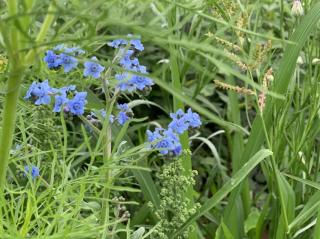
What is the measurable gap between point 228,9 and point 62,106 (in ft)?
1.74

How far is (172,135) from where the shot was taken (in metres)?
1.76

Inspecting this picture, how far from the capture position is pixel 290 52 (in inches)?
80.7

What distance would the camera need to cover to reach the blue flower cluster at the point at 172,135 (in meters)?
1.73

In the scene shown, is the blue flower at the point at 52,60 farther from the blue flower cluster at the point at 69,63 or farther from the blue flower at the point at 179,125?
the blue flower at the point at 179,125

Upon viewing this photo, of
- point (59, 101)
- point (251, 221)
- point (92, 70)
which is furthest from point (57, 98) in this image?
point (251, 221)

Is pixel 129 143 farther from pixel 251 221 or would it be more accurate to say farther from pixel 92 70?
pixel 92 70

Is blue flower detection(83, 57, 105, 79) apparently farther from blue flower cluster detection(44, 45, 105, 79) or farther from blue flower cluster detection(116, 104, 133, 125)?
blue flower cluster detection(116, 104, 133, 125)

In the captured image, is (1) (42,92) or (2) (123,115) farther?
(2) (123,115)

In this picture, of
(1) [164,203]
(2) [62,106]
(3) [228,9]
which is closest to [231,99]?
(3) [228,9]

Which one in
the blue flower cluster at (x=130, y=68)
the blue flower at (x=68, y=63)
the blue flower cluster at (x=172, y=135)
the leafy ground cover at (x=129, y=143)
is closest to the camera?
the leafy ground cover at (x=129, y=143)

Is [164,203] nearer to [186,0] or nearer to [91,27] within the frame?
[186,0]

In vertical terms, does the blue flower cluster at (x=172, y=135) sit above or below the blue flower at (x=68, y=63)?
below

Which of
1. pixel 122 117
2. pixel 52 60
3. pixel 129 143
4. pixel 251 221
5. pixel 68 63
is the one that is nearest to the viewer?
pixel 68 63

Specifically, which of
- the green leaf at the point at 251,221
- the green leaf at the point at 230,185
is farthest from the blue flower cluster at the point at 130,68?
the green leaf at the point at 251,221
